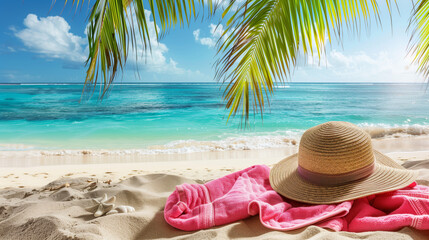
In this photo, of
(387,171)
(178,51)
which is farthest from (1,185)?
(178,51)

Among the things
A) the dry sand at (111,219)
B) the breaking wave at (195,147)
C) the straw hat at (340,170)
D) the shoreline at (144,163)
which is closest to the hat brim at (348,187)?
the straw hat at (340,170)

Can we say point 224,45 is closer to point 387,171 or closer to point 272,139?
point 387,171

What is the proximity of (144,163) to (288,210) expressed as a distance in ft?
11.0

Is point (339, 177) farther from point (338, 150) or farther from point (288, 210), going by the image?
point (288, 210)

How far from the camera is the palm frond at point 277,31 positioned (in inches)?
76.0

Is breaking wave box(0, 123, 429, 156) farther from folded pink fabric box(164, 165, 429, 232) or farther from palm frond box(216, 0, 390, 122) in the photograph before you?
folded pink fabric box(164, 165, 429, 232)

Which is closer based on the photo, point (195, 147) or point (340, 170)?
point (340, 170)

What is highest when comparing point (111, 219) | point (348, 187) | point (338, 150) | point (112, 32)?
point (112, 32)

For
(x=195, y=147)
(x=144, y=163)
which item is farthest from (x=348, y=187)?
(x=195, y=147)

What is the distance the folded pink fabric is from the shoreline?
987 millimetres

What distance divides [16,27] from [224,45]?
39839 mm

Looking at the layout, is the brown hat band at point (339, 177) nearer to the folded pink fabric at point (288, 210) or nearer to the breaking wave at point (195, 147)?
the folded pink fabric at point (288, 210)

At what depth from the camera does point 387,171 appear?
4.67 ft

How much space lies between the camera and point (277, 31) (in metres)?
2.08
